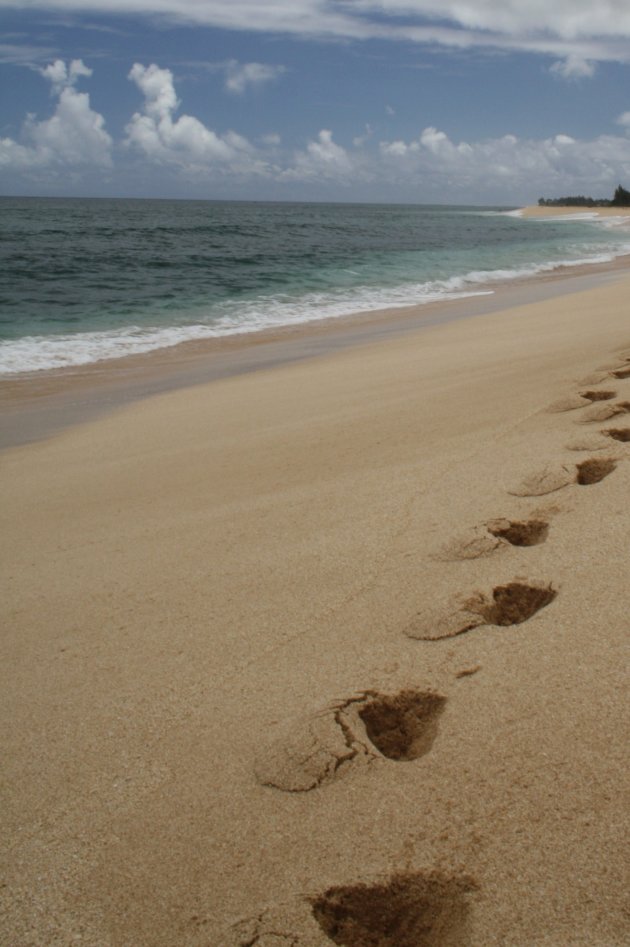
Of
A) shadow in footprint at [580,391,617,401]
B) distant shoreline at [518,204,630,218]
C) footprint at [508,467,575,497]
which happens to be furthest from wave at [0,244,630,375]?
distant shoreline at [518,204,630,218]

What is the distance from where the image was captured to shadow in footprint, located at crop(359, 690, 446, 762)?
172 centimetres

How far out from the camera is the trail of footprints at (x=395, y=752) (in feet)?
4.30

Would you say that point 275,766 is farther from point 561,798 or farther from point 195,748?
point 561,798

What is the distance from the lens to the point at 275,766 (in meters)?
1.71

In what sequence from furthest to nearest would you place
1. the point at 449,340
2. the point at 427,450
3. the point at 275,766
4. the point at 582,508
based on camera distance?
the point at 449,340 → the point at 427,450 → the point at 582,508 → the point at 275,766

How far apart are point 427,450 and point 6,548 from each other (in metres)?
2.16

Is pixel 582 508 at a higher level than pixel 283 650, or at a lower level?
higher

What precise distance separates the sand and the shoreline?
2.18m

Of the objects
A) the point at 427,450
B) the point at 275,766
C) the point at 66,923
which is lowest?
the point at 66,923

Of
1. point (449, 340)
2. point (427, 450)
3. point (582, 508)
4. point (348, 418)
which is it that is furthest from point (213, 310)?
point (582, 508)

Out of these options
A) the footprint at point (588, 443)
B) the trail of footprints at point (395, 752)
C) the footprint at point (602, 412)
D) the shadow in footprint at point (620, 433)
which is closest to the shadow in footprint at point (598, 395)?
the footprint at point (602, 412)

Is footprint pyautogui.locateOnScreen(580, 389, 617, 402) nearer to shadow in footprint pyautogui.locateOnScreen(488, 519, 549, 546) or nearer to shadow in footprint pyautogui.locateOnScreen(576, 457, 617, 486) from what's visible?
shadow in footprint pyautogui.locateOnScreen(576, 457, 617, 486)

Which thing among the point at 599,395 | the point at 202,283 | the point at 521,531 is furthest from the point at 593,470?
the point at 202,283

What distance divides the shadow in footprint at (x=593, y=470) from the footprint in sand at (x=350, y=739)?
1.59 m
